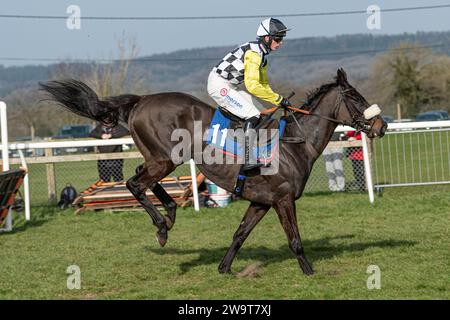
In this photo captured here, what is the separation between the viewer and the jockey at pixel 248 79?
263 inches

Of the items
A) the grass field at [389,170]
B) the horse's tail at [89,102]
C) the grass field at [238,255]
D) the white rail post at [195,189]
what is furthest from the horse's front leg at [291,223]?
the grass field at [389,170]

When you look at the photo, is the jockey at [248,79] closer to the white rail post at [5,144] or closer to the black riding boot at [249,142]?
the black riding boot at [249,142]

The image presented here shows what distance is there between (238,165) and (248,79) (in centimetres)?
86

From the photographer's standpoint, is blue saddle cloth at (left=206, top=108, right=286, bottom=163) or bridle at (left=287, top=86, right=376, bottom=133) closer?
blue saddle cloth at (left=206, top=108, right=286, bottom=163)

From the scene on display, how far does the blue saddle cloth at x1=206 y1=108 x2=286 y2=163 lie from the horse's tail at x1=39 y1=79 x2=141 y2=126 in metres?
1.00

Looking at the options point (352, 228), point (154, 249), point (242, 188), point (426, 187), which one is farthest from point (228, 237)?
point (426, 187)

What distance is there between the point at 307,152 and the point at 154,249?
2.70 meters

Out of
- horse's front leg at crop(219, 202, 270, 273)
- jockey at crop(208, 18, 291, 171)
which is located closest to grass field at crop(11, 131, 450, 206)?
horse's front leg at crop(219, 202, 270, 273)

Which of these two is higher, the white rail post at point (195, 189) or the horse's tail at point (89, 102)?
the horse's tail at point (89, 102)

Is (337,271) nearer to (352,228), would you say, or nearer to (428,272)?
(428,272)

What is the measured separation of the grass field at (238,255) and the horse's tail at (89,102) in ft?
5.42

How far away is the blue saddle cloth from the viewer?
22.2 ft

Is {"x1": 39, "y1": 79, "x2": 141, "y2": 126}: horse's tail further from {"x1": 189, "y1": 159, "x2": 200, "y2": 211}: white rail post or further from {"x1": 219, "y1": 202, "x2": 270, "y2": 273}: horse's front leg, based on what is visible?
{"x1": 189, "y1": 159, "x2": 200, "y2": 211}: white rail post

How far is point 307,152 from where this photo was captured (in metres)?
6.97
